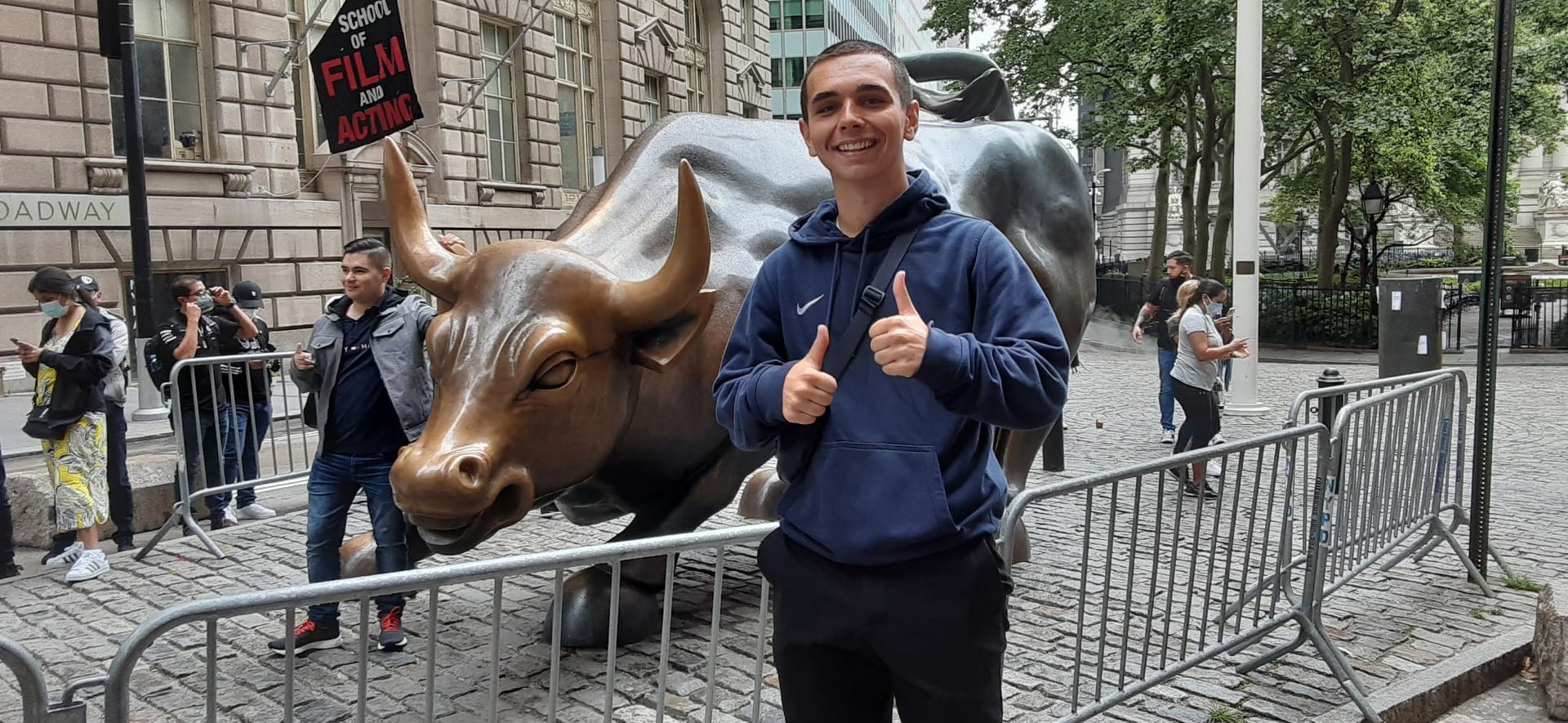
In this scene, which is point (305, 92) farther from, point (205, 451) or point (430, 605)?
point (430, 605)

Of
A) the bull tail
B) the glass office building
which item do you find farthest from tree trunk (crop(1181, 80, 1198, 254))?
the glass office building

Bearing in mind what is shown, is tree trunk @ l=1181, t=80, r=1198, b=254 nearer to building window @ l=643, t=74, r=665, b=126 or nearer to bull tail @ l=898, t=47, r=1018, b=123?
building window @ l=643, t=74, r=665, b=126

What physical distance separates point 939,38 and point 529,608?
24.8 m

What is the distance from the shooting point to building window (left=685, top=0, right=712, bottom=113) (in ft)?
112

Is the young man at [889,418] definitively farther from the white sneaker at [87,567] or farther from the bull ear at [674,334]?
the white sneaker at [87,567]

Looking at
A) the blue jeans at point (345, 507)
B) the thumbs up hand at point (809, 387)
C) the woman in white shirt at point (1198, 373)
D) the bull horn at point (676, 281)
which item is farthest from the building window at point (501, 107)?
the thumbs up hand at point (809, 387)

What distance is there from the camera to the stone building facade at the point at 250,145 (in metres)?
15.1

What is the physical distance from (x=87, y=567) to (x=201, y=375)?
1.63 m

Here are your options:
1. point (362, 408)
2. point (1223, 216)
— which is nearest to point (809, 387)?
point (362, 408)

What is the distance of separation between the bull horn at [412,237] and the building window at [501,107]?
65.7 feet

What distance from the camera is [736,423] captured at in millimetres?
2229

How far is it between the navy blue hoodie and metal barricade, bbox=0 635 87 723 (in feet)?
4.25

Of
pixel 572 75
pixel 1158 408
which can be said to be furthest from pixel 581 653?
pixel 572 75

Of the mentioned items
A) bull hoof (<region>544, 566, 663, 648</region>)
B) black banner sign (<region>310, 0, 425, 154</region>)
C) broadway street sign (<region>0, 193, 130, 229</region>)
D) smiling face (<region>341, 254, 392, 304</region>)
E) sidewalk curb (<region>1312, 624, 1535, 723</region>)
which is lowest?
sidewalk curb (<region>1312, 624, 1535, 723</region>)
